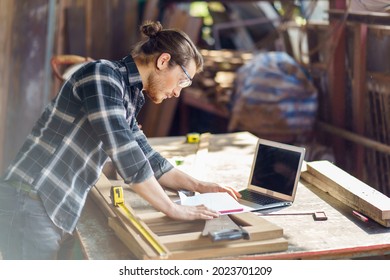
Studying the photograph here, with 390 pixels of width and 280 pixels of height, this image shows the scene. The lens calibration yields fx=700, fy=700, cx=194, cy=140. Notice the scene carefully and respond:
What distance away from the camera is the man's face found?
326cm

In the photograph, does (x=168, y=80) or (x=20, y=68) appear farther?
(x=20, y=68)

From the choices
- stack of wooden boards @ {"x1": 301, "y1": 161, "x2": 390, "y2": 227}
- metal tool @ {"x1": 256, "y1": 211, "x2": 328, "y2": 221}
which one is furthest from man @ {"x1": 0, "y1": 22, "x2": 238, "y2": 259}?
stack of wooden boards @ {"x1": 301, "y1": 161, "x2": 390, "y2": 227}

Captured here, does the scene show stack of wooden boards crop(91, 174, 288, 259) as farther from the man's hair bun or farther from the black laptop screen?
the man's hair bun

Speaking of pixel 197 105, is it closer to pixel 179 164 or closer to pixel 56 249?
pixel 179 164

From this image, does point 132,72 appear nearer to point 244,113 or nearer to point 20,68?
point 20,68

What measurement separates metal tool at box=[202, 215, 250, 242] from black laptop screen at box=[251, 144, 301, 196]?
60 centimetres

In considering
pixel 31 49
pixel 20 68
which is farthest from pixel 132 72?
pixel 31 49

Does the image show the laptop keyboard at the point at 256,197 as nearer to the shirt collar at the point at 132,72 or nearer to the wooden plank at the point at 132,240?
the wooden plank at the point at 132,240

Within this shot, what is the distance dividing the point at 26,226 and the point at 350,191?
5.45ft

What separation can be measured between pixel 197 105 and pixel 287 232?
16.8 feet

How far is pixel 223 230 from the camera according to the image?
120 inches

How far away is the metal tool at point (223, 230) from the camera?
2977mm

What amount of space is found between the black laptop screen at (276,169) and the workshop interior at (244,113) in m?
0.05
